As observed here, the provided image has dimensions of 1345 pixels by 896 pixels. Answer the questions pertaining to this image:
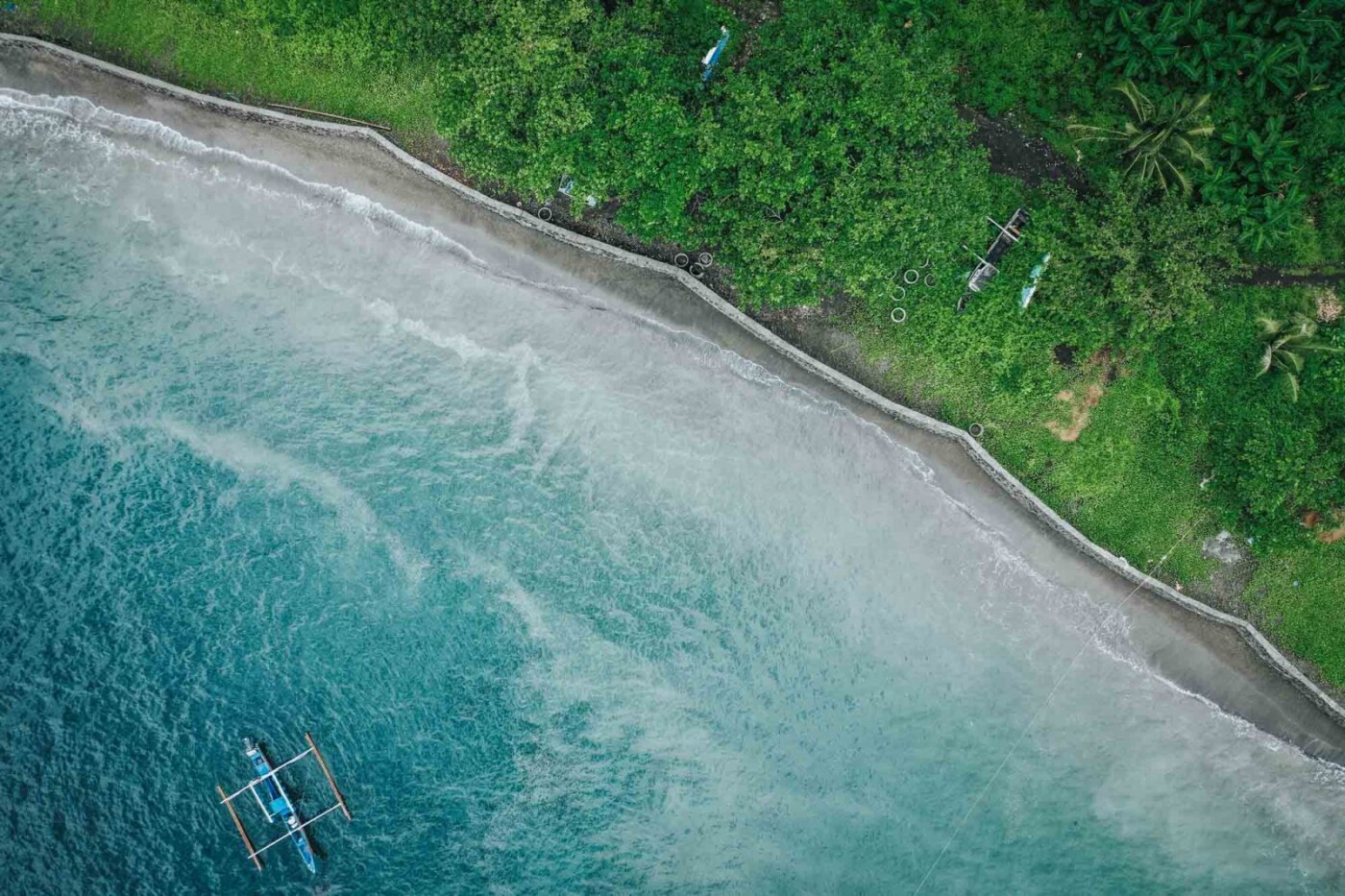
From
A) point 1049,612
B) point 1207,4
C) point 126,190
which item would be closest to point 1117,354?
point 1049,612

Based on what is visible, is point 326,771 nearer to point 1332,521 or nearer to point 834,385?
point 834,385

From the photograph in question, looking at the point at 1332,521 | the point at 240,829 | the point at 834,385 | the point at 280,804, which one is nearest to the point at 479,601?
the point at 280,804

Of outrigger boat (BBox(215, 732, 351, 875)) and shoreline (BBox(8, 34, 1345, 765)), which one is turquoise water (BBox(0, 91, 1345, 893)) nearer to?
outrigger boat (BBox(215, 732, 351, 875))

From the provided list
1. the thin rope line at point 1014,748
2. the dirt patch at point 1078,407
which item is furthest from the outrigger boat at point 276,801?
the dirt patch at point 1078,407

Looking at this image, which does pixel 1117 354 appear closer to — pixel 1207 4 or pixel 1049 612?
pixel 1049 612

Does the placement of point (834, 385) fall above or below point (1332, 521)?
below
